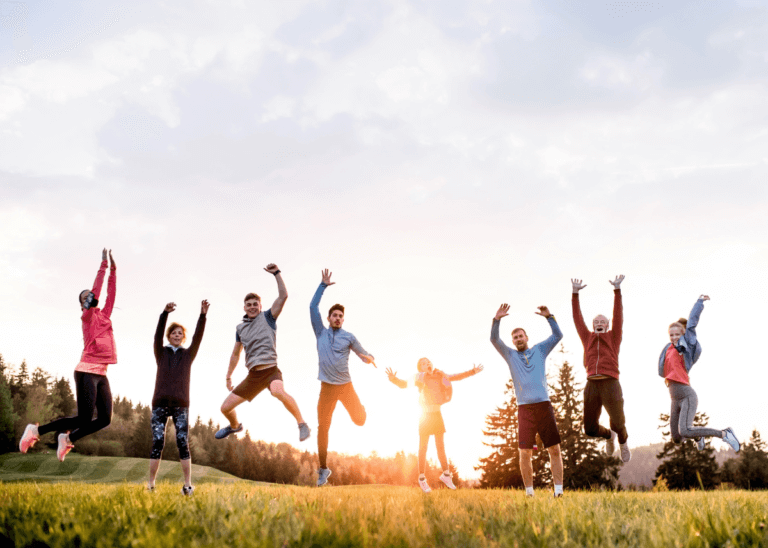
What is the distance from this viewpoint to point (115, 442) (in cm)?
6116

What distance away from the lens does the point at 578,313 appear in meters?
11.0

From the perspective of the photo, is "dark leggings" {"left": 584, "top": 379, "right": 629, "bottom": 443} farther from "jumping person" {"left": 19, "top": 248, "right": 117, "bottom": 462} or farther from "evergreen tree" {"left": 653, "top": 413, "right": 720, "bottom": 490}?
"evergreen tree" {"left": 653, "top": 413, "right": 720, "bottom": 490}

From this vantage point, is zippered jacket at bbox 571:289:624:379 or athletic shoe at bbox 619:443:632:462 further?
athletic shoe at bbox 619:443:632:462

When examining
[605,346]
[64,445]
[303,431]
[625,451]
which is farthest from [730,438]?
[64,445]

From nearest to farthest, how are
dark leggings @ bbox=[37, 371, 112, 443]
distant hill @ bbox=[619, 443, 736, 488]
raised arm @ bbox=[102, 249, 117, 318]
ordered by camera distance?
1. dark leggings @ bbox=[37, 371, 112, 443]
2. raised arm @ bbox=[102, 249, 117, 318]
3. distant hill @ bbox=[619, 443, 736, 488]

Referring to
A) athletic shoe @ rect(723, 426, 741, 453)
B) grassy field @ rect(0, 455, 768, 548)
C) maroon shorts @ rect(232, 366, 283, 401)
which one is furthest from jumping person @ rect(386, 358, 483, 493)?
athletic shoe @ rect(723, 426, 741, 453)

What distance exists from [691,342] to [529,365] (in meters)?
3.78

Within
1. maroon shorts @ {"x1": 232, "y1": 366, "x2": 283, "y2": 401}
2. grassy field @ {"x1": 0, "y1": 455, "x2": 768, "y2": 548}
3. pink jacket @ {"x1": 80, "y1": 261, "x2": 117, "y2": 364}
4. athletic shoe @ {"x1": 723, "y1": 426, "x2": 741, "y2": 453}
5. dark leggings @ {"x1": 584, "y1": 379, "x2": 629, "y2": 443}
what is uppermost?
pink jacket @ {"x1": 80, "y1": 261, "x2": 117, "y2": 364}

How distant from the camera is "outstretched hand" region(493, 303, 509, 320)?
10.3m

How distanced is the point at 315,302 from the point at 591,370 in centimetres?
546

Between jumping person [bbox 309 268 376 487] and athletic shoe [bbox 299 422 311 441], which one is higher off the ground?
jumping person [bbox 309 268 376 487]

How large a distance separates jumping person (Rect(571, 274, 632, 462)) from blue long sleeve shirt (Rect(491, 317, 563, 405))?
35.7 inches

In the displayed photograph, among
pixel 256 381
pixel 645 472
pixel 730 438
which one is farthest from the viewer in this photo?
pixel 645 472

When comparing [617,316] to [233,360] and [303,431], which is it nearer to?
[303,431]
